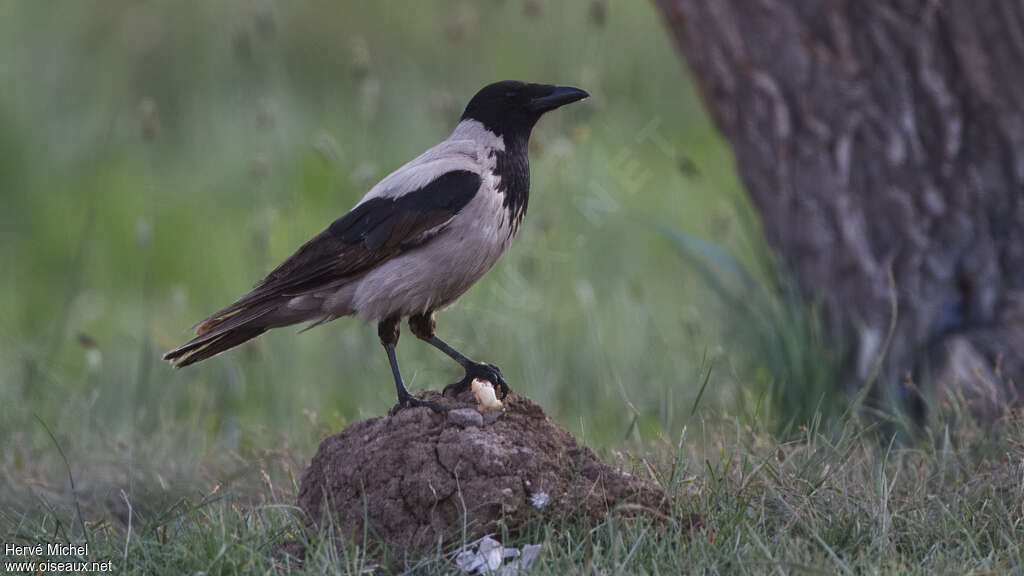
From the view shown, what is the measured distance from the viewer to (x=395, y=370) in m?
3.89

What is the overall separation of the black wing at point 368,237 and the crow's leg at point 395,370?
0.71ft

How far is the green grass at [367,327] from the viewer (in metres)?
3.41

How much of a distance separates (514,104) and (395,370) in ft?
3.50

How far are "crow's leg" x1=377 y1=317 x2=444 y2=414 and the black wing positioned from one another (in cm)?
22

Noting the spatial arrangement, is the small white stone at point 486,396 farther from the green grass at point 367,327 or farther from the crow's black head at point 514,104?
the crow's black head at point 514,104

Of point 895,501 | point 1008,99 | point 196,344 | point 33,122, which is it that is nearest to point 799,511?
point 895,501

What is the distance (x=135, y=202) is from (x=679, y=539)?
7.28 meters

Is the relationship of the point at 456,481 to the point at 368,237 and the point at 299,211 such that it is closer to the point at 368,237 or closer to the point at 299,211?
the point at 368,237

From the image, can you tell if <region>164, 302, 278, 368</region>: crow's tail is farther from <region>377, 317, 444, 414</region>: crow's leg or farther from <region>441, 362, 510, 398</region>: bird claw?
<region>441, 362, 510, 398</region>: bird claw

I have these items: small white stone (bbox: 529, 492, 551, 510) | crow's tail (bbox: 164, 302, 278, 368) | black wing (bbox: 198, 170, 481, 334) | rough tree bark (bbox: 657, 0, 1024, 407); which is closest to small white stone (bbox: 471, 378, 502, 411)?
small white stone (bbox: 529, 492, 551, 510)

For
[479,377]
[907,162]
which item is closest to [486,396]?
[479,377]

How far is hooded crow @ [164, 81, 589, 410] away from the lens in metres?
3.89

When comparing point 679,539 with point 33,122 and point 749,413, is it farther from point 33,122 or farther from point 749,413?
point 33,122

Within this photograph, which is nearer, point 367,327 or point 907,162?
point 907,162
